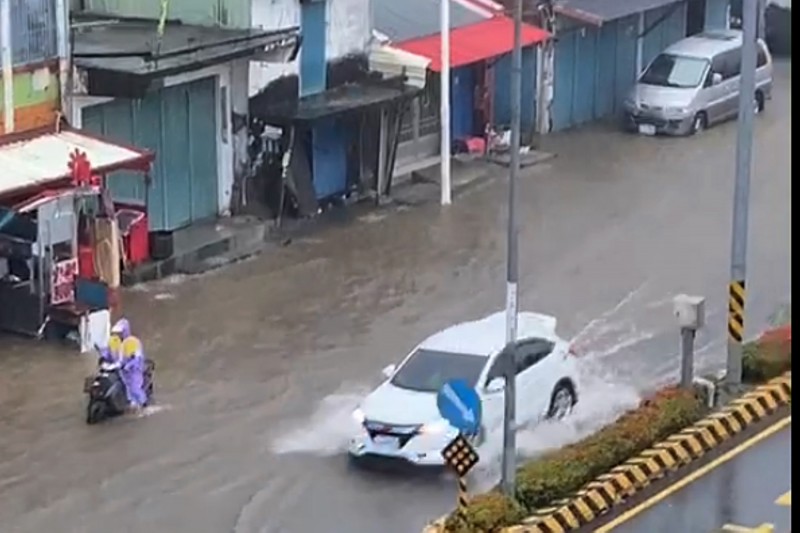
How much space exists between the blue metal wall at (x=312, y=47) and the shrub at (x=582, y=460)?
12739 millimetres

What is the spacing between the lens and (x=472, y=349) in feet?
76.9

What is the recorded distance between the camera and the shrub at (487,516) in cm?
1908

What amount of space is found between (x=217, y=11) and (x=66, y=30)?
4.42 meters

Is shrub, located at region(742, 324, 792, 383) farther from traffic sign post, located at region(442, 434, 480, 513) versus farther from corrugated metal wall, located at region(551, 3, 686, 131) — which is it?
corrugated metal wall, located at region(551, 3, 686, 131)

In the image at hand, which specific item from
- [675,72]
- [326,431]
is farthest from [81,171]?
[675,72]

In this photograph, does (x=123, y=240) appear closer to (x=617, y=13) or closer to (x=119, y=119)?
(x=119, y=119)

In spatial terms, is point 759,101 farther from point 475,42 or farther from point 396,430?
point 396,430

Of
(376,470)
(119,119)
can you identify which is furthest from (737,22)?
(376,470)

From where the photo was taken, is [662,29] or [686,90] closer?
[686,90]

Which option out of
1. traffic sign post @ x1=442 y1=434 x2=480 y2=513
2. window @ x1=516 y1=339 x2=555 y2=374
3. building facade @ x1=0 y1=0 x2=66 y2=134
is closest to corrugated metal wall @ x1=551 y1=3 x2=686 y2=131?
building facade @ x1=0 y1=0 x2=66 y2=134

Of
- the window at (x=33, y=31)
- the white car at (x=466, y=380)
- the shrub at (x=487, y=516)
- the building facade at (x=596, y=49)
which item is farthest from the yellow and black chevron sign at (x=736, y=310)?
the building facade at (x=596, y=49)

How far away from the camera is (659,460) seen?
71.9ft

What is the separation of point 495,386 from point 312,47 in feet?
43.3

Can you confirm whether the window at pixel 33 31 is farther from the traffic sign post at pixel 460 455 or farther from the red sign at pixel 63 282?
the traffic sign post at pixel 460 455
